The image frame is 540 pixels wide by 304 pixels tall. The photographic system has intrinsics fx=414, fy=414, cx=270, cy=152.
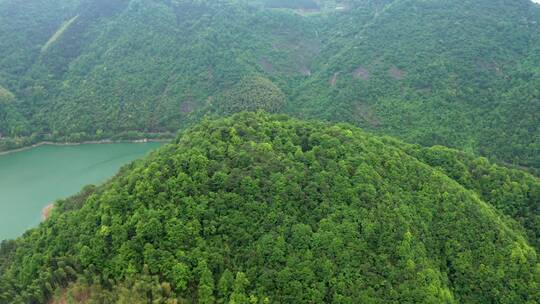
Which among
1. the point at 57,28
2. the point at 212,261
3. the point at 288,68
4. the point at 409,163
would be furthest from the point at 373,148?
the point at 57,28

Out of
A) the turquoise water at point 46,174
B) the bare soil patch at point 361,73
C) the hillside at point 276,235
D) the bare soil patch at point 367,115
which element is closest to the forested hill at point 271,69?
the bare soil patch at point 367,115

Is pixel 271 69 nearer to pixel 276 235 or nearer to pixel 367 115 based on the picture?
pixel 367 115

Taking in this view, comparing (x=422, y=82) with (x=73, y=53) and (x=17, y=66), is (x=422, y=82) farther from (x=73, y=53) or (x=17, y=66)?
(x=17, y=66)

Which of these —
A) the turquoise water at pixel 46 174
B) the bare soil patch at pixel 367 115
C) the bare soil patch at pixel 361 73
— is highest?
the bare soil patch at pixel 361 73

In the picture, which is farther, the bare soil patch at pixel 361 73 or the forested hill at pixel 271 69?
the bare soil patch at pixel 361 73

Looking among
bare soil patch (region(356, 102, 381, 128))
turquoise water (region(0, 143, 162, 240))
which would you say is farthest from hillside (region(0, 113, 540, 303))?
bare soil patch (region(356, 102, 381, 128))

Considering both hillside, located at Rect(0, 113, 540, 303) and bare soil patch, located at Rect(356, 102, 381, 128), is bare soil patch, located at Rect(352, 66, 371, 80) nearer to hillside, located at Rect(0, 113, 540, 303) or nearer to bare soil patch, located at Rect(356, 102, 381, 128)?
bare soil patch, located at Rect(356, 102, 381, 128)

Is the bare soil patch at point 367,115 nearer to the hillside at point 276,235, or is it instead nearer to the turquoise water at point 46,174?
the hillside at point 276,235
